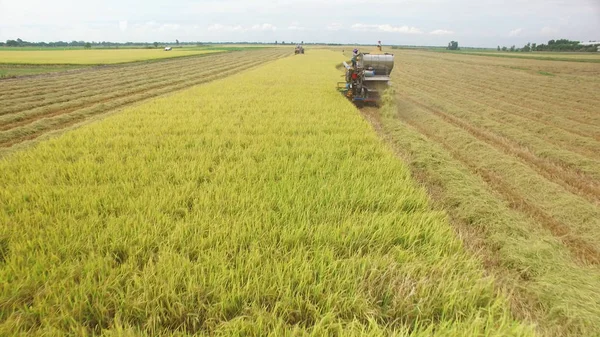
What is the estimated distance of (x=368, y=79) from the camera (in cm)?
1127

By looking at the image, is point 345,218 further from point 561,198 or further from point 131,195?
point 561,198

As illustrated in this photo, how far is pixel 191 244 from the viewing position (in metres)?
2.17

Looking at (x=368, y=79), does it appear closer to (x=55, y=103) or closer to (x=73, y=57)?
(x=55, y=103)

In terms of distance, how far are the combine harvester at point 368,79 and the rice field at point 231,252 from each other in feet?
25.6

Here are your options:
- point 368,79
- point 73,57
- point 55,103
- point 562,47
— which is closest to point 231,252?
point 368,79

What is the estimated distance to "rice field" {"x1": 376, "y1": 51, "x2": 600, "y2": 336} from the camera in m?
2.34

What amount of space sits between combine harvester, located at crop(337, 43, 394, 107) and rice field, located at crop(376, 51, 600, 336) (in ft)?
3.39

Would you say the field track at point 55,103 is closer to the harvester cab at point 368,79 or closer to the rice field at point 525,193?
the harvester cab at point 368,79

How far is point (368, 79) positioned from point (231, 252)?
10614 millimetres

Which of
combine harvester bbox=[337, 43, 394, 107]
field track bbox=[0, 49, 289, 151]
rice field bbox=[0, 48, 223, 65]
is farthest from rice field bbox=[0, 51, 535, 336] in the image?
rice field bbox=[0, 48, 223, 65]

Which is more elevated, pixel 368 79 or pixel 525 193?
A: pixel 368 79

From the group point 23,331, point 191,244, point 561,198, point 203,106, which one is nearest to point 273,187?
point 191,244

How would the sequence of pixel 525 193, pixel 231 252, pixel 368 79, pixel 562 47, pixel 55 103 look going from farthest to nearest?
pixel 562 47, pixel 55 103, pixel 368 79, pixel 525 193, pixel 231 252

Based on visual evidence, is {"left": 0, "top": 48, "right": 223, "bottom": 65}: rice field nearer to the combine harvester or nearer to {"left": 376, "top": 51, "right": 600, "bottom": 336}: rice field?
the combine harvester
